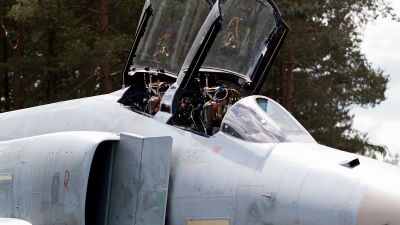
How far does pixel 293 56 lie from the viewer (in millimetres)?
27672

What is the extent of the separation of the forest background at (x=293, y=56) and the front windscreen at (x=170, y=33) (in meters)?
13.4

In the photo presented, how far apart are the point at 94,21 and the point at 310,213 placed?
97.4ft

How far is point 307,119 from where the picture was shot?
29.3 meters

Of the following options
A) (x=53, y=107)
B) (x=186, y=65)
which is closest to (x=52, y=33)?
(x=53, y=107)

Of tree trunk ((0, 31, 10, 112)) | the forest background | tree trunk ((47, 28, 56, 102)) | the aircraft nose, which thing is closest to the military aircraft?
the aircraft nose

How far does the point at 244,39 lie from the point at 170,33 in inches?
60.9

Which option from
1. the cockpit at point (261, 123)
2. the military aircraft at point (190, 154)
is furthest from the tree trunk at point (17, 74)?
the cockpit at point (261, 123)

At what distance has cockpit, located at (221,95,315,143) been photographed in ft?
23.4

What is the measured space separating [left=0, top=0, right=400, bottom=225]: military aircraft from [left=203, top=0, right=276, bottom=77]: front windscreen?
2 cm

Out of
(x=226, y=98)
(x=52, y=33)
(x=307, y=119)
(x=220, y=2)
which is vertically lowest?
(x=307, y=119)

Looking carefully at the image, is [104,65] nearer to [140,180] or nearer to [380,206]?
[140,180]

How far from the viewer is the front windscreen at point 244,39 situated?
30.2ft

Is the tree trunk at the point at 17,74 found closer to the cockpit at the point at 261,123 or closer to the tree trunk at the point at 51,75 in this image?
the tree trunk at the point at 51,75

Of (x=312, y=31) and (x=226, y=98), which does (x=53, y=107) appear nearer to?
(x=226, y=98)
